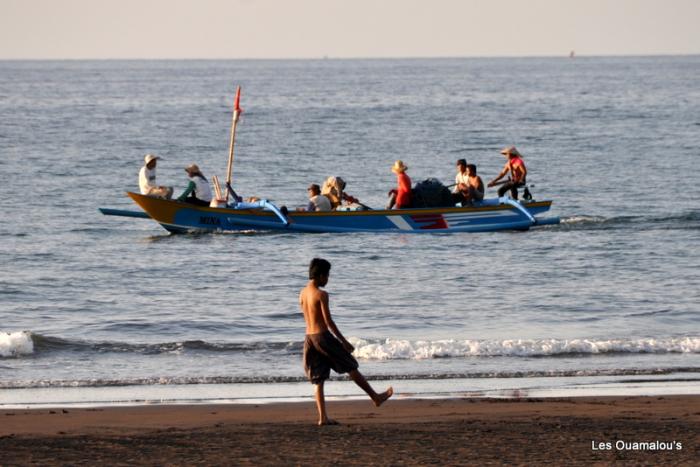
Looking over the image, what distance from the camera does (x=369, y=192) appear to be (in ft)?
118

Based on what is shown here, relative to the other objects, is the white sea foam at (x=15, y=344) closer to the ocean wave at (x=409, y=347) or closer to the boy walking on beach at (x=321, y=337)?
the ocean wave at (x=409, y=347)

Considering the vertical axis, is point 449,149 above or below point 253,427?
above

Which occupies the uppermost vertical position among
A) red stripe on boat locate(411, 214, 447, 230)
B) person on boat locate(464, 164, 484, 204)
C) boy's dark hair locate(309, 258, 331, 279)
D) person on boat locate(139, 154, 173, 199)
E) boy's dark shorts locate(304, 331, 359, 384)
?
person on boat locate(464, 164, 484, 204)

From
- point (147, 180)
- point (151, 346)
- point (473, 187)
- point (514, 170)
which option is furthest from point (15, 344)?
point (514, 170)

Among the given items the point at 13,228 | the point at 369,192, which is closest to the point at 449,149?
the point at 369,192

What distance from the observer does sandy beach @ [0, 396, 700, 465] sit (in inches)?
359

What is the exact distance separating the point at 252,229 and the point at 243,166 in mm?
20687

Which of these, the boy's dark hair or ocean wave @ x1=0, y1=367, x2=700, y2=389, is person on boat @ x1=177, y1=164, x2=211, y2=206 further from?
the boy's dark hair

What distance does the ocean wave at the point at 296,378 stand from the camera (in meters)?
13.1

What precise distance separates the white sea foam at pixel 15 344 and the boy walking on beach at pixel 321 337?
18.3 ft

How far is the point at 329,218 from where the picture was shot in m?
24.1

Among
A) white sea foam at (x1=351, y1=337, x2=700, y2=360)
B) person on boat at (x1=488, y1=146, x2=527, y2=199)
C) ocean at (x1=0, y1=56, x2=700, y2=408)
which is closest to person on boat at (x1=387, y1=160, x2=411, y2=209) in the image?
ocean at (x1=0, y1=56, x2=700, y2=408)

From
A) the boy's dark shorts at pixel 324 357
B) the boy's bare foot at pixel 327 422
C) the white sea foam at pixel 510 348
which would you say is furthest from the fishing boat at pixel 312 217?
the boy's dark shorts at pixel 324 357

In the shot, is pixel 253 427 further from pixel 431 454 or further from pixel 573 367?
pixel 573 367
